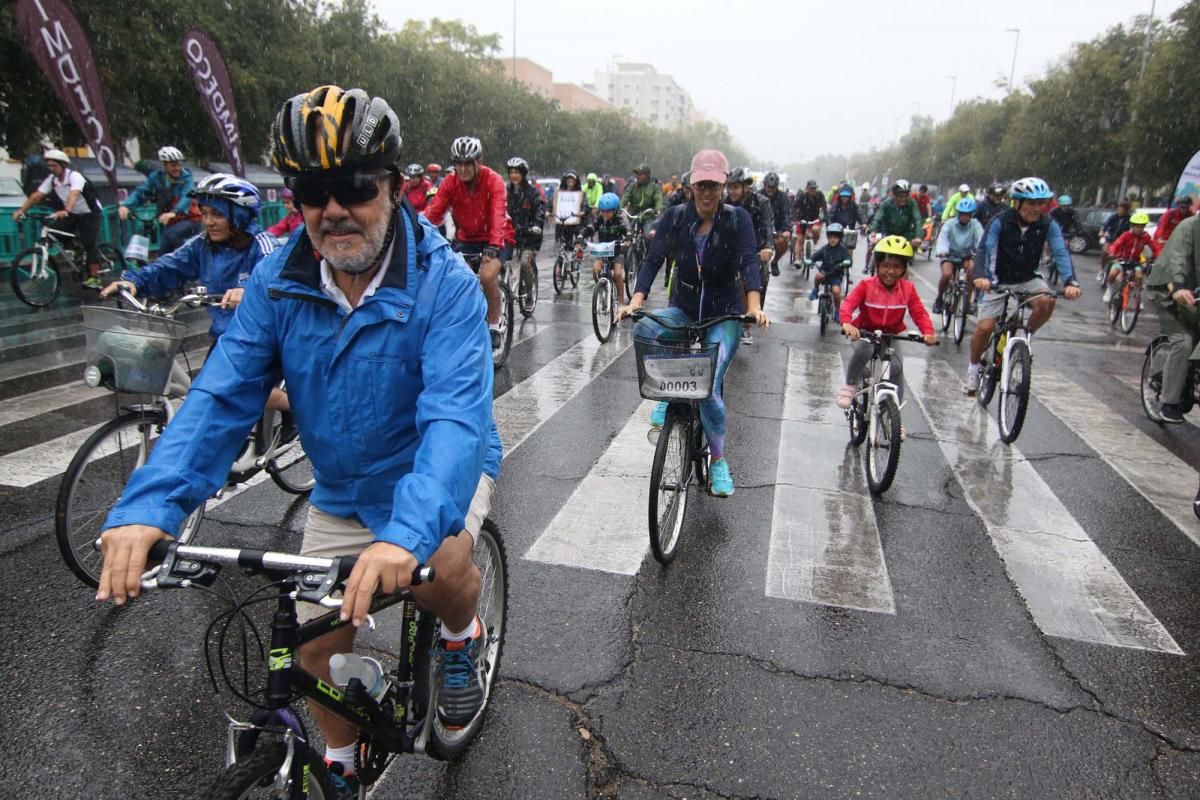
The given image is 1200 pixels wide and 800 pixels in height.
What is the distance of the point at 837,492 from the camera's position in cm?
554

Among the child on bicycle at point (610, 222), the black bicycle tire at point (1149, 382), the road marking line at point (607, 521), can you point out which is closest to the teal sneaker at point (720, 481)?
the road marking line at point (607, 521)

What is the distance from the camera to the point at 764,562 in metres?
4.46

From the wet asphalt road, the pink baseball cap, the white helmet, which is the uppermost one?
the white helmet

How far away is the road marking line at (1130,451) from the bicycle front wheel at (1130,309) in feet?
15.8

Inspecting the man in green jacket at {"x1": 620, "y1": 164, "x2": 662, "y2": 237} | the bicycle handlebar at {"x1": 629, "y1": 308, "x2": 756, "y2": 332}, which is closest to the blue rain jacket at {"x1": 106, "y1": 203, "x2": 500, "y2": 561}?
the bicycle handlebar at {"x1": 629, "y1": 308, "x2": 756, "y2": 332}

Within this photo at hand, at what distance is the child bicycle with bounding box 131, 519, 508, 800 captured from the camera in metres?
1.66

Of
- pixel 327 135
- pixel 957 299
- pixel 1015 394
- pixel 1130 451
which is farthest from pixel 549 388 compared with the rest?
pixel 957 299

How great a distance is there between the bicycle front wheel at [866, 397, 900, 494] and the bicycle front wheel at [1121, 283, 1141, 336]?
9.51 m

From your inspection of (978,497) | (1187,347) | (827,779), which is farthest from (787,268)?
(827,779)

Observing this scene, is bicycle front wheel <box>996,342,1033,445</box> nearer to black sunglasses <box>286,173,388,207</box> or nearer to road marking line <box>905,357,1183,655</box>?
road marking line <box>905,357,1183,655</box>

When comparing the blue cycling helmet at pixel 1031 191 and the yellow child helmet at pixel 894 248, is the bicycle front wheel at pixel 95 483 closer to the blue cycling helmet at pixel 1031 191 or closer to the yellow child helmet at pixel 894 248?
the yellow child helmet at pixel 894 248

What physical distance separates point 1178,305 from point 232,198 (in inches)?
265

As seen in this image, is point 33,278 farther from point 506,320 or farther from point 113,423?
point 113,423

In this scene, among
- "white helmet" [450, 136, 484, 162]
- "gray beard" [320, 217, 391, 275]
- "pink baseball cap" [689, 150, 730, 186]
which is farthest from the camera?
"white helmet" [450, 136, 484, 162]
